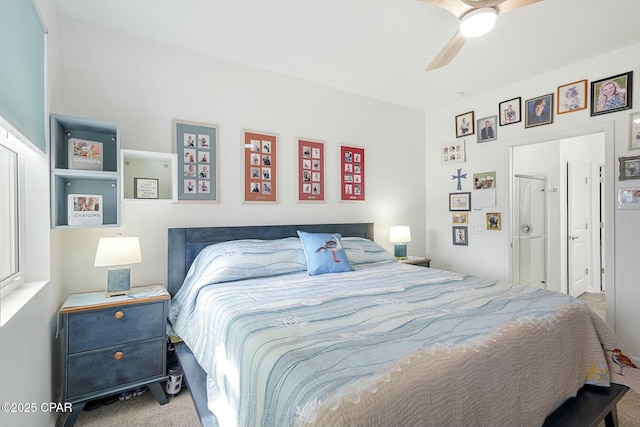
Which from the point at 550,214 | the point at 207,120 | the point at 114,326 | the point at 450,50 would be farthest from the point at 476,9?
the point at 550,214

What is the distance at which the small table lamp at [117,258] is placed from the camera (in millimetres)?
2033

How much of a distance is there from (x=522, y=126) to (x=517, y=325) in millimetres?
2697

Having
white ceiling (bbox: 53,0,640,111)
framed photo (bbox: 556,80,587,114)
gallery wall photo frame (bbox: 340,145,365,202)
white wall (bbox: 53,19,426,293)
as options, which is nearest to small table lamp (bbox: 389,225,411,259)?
white wall (bbox: 53,19,426,293)

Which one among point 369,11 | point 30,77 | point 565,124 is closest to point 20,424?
point 30,77

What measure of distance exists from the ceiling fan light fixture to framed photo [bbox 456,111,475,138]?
203 cm

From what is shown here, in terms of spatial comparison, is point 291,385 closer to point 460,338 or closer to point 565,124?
point 460,338

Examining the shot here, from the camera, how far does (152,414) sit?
199 centimetres

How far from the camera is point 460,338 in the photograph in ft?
4.14

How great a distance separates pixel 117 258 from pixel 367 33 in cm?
239

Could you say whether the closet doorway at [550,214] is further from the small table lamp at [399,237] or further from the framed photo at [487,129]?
the small table lamp at [399,237]

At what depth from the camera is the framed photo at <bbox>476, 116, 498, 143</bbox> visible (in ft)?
11.7

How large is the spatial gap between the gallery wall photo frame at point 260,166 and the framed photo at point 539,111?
2604 mm

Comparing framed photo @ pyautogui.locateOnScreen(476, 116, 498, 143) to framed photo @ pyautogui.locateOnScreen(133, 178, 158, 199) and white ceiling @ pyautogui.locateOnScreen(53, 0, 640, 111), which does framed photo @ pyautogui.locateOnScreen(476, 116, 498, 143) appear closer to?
white ceiling @ pyautogui.locateOnScreen(53, 0, 640, 111)

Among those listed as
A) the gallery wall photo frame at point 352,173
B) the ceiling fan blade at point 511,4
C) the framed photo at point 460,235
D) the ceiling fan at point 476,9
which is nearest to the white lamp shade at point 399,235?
the gallery wall photo frame at point 352,173
